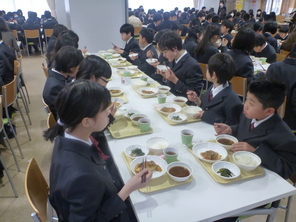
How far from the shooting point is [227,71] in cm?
173

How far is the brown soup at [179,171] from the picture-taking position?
1.10 metres

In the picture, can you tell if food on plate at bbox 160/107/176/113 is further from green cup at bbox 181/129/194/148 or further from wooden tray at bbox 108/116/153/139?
green cup at bbox 181/129/194/148

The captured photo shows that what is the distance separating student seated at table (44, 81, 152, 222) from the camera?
866mm

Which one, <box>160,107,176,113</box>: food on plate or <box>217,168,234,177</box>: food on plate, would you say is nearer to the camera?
<box>217,168,234,177</box>: food on plate

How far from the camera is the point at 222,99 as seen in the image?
174cm

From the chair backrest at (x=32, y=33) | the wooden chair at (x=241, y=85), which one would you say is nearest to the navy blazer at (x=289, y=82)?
the wooden chair at (x=241, y=85)

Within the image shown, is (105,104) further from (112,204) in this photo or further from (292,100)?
(292,100)

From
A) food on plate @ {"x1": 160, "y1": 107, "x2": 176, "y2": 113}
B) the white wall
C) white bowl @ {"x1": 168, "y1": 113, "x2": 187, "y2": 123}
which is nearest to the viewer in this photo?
white bowl @ {"x1": 168, "y1": 113, "x2": 187, "y2": 123}

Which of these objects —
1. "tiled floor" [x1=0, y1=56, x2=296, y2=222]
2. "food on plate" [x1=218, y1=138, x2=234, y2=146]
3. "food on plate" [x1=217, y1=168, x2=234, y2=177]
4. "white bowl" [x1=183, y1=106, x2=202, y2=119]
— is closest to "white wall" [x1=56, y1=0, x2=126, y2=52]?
"tiled floor" [x1=0, y1=56, x2=296, y2=222]

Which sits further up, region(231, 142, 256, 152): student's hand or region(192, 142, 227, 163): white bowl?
region(231, 142, 256, 152): student's hand

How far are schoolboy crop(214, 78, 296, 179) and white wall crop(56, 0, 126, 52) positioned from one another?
13.4 feet

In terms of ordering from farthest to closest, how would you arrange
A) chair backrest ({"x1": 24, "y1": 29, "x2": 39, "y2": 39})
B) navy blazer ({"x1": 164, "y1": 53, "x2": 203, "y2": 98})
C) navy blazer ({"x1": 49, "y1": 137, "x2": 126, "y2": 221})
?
chair backrest ({"x1": 24, "y1": 29, "x2": 39, "y2": 39}) → navy blazer ({"x1": 164, "y1": 53, "x2": 203, "y2": 98}) → navy blazer ({"x1": 49, "y1": 137, "x2": 126, "y2": 221})

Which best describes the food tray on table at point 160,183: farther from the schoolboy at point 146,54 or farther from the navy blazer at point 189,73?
the schoolboy at point 146,54

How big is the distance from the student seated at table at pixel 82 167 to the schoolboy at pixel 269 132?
0.68m
